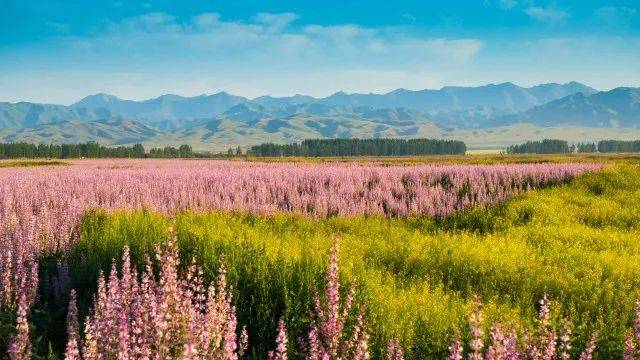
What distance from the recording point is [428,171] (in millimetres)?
19594

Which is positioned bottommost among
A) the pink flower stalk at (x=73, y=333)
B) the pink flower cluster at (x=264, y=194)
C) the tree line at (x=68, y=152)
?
the pink flower stalk at (x=73, y=333)

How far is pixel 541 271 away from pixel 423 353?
12.2 feet

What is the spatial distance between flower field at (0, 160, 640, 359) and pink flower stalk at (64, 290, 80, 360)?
0.03m

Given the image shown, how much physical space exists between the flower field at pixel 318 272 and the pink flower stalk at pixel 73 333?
1.4 inches

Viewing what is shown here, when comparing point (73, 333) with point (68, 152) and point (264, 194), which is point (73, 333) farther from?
point (68, 152)

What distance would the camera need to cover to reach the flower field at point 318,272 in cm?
496

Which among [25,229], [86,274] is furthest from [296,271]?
[25,229]

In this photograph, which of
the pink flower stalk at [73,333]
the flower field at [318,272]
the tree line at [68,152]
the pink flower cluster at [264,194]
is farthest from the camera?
the tree line at [68,152]

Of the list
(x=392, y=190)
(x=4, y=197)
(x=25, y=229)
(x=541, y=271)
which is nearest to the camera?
(x=541, y=271)

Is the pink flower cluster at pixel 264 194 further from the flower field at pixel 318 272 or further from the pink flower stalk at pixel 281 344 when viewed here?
the pink flower stalk at pixel 281 344

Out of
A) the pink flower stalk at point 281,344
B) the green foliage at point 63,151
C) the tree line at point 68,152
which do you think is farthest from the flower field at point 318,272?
the green foliage at point 63,151

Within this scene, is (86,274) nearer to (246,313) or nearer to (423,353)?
(246,313)

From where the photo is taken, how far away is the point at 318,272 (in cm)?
716

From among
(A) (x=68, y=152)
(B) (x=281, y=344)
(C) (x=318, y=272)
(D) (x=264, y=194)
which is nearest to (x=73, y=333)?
(B) (x=281, y=344)
